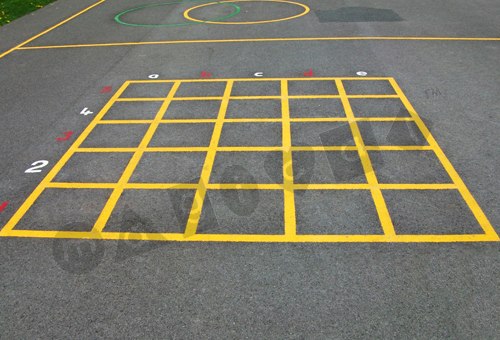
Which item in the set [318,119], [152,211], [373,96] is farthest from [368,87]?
[152,211]

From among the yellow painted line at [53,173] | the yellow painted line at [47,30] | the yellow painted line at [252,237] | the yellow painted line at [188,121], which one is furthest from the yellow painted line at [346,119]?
the yellow painted line at [47,30]

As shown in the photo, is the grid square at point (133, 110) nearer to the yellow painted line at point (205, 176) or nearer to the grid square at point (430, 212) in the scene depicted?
the yellow painted line at point (205, 176)

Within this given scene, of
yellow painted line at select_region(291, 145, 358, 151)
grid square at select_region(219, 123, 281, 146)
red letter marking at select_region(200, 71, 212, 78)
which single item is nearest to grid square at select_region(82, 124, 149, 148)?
grid square at select_region(219, 123, 281, 146)

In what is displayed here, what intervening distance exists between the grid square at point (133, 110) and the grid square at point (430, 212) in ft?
17.9

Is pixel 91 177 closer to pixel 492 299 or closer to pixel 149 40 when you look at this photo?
pixel 492 299

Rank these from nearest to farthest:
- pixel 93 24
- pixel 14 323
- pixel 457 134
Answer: pixel 14 323 < pixel 457 134 < pixel 93 24

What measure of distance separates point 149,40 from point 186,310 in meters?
11.1

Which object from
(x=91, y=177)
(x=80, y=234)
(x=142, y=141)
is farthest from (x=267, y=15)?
(x=80, y=234)

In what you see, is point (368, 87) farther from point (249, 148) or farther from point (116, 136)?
point (116, 136)

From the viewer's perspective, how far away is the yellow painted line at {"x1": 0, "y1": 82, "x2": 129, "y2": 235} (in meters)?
5.84

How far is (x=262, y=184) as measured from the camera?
636cm

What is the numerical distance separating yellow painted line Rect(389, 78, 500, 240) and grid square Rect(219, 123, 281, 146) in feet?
9.59

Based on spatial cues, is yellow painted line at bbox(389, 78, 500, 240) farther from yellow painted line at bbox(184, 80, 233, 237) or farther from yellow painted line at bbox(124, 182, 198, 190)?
yellow painted line at bbox(124, 182, 198, 190)

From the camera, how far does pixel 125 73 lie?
35.5 feet
